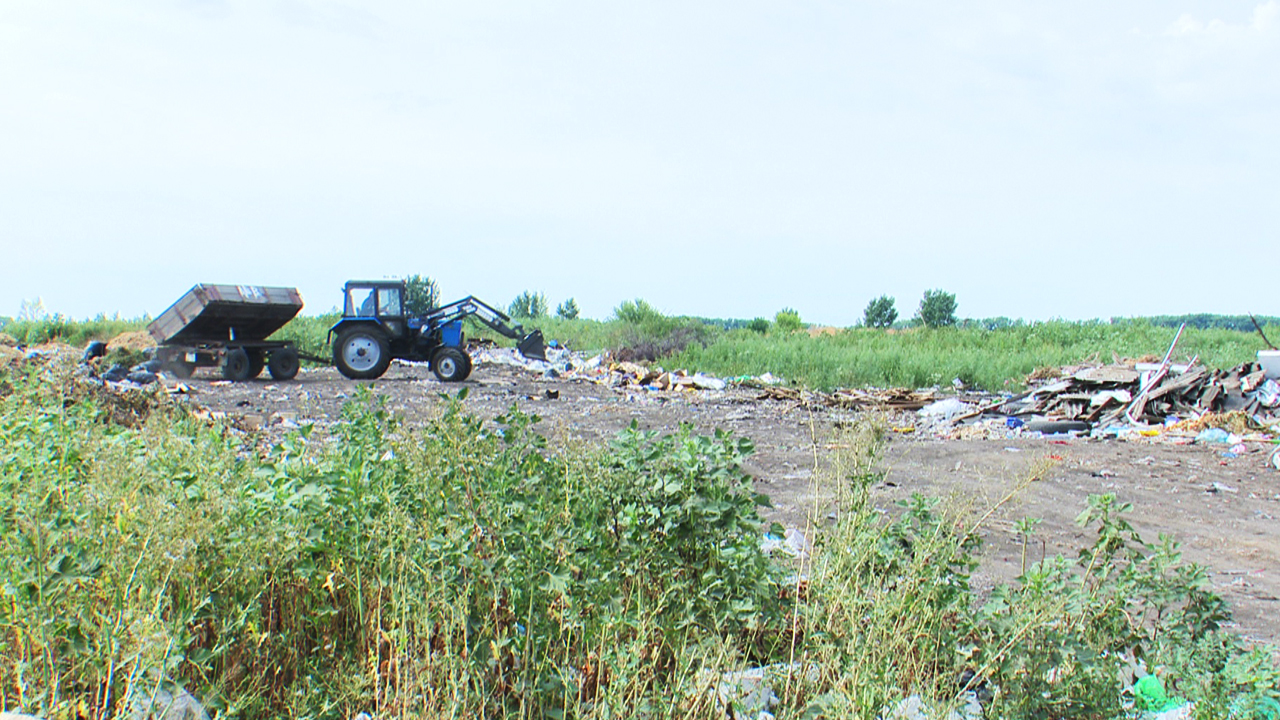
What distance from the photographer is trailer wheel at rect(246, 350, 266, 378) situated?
17.5 meters

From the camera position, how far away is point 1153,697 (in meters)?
3.04

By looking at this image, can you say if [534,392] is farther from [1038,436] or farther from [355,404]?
[355,404]

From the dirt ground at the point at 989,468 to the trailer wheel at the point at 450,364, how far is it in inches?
14.3

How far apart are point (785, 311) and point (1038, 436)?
27178 mm

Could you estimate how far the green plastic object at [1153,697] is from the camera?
2914 mm

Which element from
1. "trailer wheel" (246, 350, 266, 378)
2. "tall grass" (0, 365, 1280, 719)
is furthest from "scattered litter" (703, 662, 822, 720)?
"trailer wheel" (246, 350, 266, 378)

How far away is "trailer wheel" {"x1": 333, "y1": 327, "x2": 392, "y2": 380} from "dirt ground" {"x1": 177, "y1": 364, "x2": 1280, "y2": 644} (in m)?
0.35

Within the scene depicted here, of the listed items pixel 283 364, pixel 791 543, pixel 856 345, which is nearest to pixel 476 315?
pixel 283 364

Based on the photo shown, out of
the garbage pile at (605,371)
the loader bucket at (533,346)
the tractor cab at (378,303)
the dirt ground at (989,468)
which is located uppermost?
the tractor cab at (378,303)

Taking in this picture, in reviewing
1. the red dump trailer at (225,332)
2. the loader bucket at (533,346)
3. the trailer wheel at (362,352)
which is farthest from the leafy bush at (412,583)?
the red dump trailer at (225,332)

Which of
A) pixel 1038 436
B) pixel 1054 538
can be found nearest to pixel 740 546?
pixel 1054 538

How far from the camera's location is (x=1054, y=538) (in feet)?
20.4

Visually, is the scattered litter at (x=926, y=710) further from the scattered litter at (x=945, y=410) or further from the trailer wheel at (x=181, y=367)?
the trailer wheel at (x=181, y=367)

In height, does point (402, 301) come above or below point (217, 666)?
above
